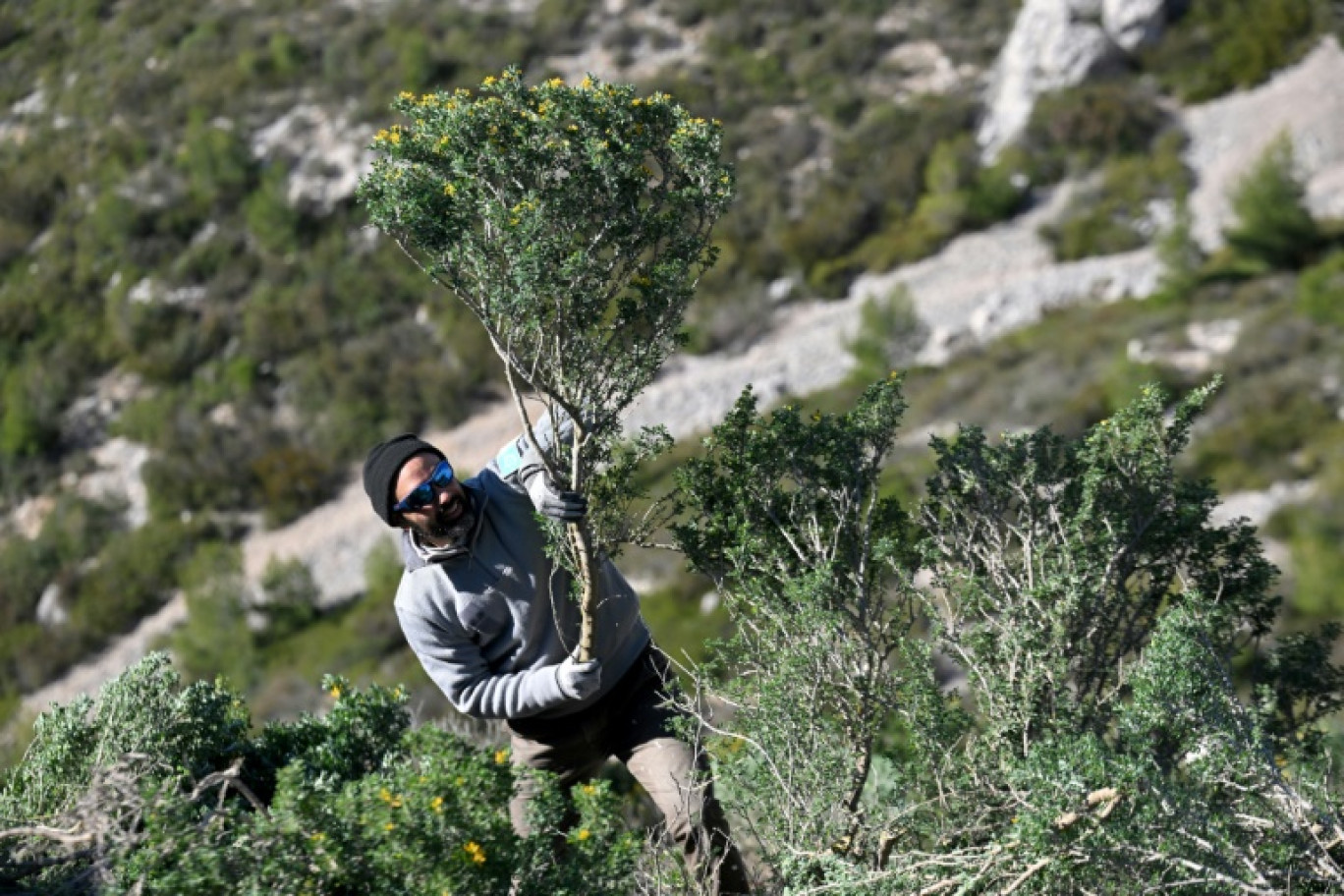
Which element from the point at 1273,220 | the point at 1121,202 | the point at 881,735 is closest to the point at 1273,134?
the point at 1121,202

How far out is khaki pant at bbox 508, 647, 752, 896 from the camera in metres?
3.52

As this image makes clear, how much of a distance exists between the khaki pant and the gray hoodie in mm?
123

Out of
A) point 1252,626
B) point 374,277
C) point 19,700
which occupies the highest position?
point 1252,626

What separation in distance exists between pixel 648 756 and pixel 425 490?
1104mm

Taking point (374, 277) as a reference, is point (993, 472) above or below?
above

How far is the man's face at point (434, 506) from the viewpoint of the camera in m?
3.32

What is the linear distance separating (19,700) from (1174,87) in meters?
25.0

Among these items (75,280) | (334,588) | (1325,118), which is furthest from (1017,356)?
(75,280)

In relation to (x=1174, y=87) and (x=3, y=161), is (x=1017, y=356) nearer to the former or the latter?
(x=1174, y=87)

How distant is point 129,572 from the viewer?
2128 centimetres

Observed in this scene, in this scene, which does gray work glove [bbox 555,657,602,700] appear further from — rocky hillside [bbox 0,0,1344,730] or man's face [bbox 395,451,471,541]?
rocky hillside [bbox 0,0,1344,730]

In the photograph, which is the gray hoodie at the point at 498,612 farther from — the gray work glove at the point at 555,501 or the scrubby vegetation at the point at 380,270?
the scrubby vegetation at the point at 380,270

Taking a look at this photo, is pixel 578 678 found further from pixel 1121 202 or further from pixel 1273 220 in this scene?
pixel 1121 202

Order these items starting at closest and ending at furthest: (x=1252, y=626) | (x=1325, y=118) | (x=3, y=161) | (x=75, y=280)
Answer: (x=1252, y=626)
(x=1325, y=118)
(x=75, y=280)
(x=3, y=161)
